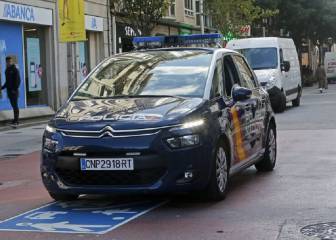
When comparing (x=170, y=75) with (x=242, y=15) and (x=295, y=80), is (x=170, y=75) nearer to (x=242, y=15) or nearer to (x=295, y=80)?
(x=295, y=80)

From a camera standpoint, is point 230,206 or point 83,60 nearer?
point 230,206

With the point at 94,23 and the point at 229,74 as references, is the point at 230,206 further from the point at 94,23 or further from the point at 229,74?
the point at 94,23

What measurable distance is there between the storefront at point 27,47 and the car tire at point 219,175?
13.9 meters

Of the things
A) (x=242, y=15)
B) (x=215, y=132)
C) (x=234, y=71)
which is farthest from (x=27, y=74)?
(x=242, y=15)

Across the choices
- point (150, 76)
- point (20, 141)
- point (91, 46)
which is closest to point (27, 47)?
point (91, 46)

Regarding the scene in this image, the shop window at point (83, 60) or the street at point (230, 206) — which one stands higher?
the shop window at point (83, 60)

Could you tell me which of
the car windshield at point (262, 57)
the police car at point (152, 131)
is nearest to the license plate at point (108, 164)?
the police car at point (152, 131)

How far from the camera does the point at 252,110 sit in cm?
891

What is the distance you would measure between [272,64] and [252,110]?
14060 millimetres

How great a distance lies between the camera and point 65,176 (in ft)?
23.8

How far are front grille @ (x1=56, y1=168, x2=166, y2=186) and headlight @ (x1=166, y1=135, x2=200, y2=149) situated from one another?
0.90ft

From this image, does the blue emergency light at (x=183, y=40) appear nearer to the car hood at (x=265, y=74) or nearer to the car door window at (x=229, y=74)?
the car hood at (x=265, y=74)

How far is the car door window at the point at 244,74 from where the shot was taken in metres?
9.12

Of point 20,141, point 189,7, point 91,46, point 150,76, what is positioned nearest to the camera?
point 150,76
